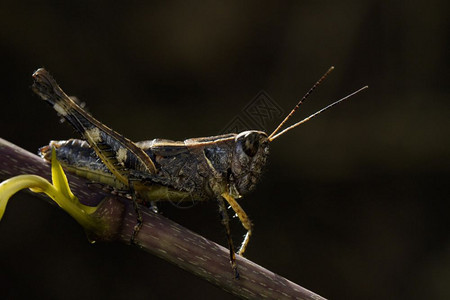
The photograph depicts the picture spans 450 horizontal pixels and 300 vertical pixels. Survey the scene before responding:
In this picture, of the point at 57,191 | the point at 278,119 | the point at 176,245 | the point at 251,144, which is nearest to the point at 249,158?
the point at 251,144

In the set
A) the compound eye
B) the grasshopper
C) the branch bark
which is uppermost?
the compound eye

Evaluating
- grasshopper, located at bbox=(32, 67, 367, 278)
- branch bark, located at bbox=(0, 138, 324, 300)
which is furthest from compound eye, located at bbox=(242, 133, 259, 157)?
branch bark, located at bbox=(0, 138, 324, 300)

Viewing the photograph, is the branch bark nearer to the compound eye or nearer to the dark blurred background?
the compound eye

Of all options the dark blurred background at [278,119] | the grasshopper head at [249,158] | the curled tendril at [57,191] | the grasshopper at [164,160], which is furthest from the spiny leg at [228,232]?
the dark blurred background at [278,119]

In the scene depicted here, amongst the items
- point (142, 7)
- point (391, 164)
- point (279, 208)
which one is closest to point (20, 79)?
point (142, 7)

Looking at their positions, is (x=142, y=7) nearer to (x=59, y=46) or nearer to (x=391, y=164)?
(x=59, y=46)

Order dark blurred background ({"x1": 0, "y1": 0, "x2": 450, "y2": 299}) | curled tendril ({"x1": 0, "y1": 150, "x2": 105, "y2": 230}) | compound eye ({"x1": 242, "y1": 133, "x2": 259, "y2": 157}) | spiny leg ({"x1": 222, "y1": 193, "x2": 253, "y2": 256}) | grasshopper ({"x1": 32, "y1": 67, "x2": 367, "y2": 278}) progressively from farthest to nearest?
dark blurred background ({"x1": 0, "y1": 0, "x2": 450, "y2": 299})
spiny leg ({"x1": 222, "y1": 193, "x2": 253, "y2": 256})
compound eye ({"x1": 242, "y1": 133, "x2": 259, "y2": 157})
grasshopper ({"x1": 32, "y1": 67, "x2": 367, "y2": 278})
curled tendril ({"x1": 0, "y1": 150, "x2": 105, "y2": 230})
